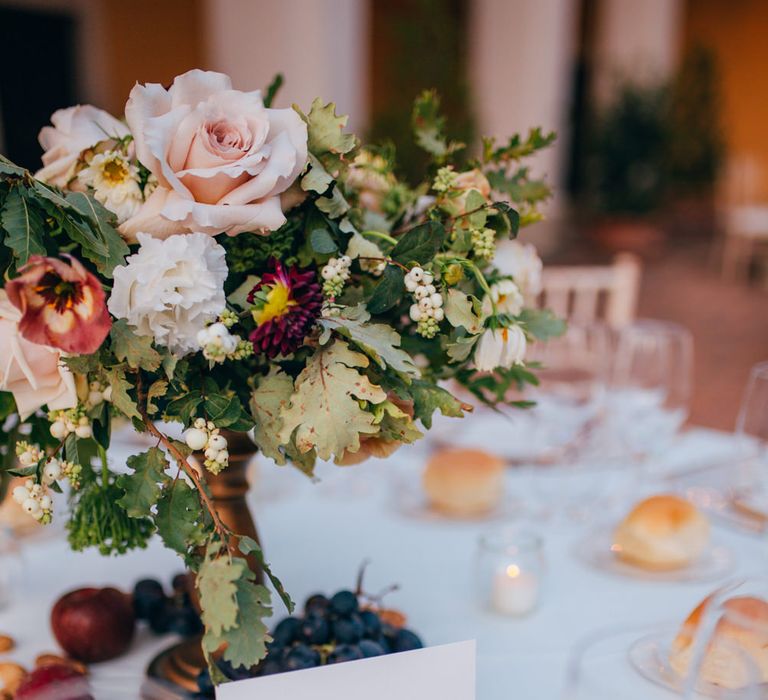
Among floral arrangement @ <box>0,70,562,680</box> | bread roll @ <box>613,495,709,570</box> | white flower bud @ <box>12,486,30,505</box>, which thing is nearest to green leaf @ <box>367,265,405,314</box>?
floral arrangement @ <box>0,70,562,680</box>

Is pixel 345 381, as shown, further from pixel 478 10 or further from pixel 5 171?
pixel 478 10

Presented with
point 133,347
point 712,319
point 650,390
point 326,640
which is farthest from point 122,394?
point 712,319

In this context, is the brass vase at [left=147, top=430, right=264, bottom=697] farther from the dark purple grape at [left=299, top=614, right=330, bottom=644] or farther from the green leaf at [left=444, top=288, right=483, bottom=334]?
the green leaf at [left=444, top=288, right=483, bottom=334]

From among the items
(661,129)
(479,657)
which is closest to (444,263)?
(479,657)

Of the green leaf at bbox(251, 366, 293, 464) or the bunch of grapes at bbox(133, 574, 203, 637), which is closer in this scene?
the green leaf at bbox(251, 366, 293, 464)

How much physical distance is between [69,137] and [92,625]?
1.81 ft

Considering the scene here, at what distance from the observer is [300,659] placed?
79cm

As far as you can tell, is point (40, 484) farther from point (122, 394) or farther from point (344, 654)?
point (344, 654)

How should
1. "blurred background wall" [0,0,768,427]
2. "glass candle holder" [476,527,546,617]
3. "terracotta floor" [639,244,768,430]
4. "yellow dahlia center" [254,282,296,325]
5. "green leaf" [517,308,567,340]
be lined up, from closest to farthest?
"yellow dahlia center" [254,282,296,325]
"green leaf" [517,308,567,340]
"glass candle holder" [476,527,546,617]
"terracotta floor" [639,244,768,430]
"blurred background wall" [0,0,768,427]

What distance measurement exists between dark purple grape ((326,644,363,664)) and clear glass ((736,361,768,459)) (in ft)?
2.46

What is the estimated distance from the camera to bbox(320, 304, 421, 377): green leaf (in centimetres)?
66

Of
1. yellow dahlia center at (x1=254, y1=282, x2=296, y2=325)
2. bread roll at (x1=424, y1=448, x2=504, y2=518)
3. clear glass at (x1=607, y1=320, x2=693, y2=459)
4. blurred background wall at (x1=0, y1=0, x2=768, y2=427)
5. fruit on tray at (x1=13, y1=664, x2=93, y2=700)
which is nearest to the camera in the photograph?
yellow dahlia center at (x1=254, y1=282, x2=296, y2=325)

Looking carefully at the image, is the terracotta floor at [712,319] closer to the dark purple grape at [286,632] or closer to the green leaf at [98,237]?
the dark purple grape at [286,632]

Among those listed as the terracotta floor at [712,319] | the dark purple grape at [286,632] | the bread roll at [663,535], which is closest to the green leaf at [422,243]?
the dark purple grape at [286,632]
